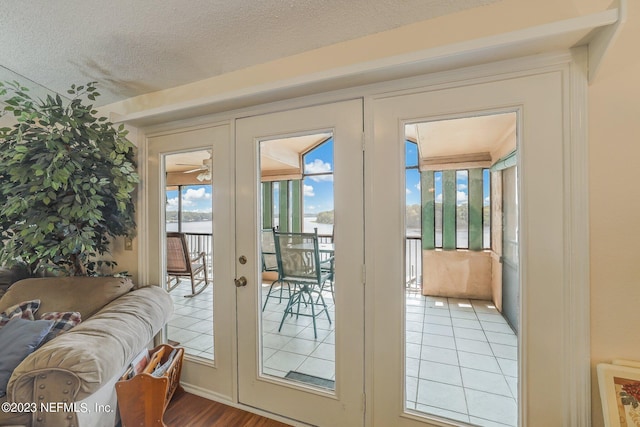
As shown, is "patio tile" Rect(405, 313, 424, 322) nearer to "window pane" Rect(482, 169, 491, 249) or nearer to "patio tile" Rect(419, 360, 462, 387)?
"patio tile" Rect(419, 360, 462, 387)

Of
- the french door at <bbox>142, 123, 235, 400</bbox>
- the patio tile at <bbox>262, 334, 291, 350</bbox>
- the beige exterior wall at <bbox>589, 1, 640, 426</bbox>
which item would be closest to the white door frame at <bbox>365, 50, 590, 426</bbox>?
the beige exterior wall at <bbox>589, 1, 640, 426</bbox>

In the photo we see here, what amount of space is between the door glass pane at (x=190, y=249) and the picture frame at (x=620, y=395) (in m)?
2.10

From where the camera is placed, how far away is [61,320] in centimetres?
149

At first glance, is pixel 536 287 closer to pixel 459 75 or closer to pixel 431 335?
pixel 431 335

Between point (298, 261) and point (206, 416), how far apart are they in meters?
1.14

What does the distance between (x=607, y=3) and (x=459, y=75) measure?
1.87ft

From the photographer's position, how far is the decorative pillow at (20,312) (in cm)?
149

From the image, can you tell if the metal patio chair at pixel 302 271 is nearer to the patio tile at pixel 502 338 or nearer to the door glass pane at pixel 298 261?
the door glass pane at pixel 298 261

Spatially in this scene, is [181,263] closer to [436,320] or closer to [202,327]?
[202,327]

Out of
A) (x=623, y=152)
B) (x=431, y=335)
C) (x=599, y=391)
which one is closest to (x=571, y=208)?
(x=623, y=152)

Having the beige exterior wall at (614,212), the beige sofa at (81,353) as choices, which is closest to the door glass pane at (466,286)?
the beige exterior wall at (614,212)

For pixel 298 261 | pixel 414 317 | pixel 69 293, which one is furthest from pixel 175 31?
pixel 414 317

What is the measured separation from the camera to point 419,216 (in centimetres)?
146

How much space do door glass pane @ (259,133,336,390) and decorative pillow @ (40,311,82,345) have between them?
3.42ft
